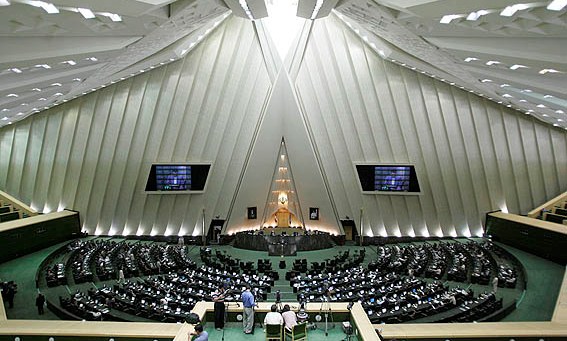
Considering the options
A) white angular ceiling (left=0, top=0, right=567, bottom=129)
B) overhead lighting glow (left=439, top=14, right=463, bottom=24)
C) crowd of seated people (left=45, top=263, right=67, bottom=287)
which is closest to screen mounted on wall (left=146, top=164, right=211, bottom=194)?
crowd of seated people (left=45, top=263, right=67, bottom=287)

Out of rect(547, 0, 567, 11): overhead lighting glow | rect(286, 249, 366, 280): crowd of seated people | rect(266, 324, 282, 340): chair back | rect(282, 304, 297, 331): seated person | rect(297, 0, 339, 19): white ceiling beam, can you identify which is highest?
rect(297, 0, 339, 19): white ceiling beam

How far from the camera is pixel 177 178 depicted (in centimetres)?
2456

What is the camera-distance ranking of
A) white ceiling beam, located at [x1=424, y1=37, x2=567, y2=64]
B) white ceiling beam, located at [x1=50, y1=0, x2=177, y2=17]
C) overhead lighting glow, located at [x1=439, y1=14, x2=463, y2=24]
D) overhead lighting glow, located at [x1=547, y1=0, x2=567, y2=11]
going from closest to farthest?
overhead lighting glow, located at [x1=547, y1=0, x2=567, y2=11], white ceiling beam, located at [x1=50, y1=0, x2=177, y2=17], overhead lighting glow, located at [x1=439, y1=14, x2=463, y2=24], white ceiling beam, located at [x1=424, y1=37, x2=567, y2=64]

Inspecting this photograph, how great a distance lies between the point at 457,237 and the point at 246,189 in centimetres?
1543

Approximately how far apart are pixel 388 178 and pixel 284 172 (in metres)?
8.50

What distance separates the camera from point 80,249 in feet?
70.8

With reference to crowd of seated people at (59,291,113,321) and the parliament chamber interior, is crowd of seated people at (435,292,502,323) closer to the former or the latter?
the parliament chamber interior

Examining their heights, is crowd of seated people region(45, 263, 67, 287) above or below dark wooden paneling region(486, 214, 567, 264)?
below

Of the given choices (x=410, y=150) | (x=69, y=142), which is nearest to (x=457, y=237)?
(x=410, y=150)

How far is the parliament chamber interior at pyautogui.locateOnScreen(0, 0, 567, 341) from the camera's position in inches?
504

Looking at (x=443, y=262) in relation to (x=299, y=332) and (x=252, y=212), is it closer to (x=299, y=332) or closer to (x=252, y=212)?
(x=299, y=332)

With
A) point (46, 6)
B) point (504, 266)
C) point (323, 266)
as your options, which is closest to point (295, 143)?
point (323, 266)

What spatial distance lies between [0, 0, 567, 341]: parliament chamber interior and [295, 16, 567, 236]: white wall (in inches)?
4.7

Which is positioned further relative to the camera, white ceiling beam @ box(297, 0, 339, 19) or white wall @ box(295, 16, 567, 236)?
white wall @ box(295, 16, 567, 236)
